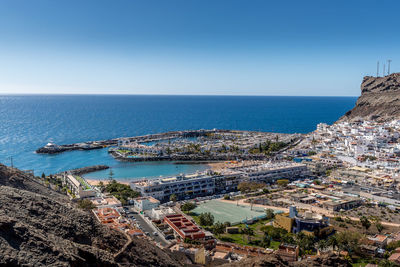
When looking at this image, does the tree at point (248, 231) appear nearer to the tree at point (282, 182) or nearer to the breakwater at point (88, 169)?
the tree at point (282, 182)

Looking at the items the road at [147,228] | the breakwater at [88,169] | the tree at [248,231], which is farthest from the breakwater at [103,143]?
the tree at [248,231]

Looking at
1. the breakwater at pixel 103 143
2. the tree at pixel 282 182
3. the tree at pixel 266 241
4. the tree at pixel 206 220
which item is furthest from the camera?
the breakwater at pixel 103 143

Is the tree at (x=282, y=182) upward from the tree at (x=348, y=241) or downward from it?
downward

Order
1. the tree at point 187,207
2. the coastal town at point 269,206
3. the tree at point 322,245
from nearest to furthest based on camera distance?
the tree at point 322,245 < the coastal town at point 269,206 < the tree at point 187,207

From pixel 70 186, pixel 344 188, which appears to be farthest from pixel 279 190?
pixel 70 186

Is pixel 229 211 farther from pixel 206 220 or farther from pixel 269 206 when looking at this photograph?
pixel 206 220
